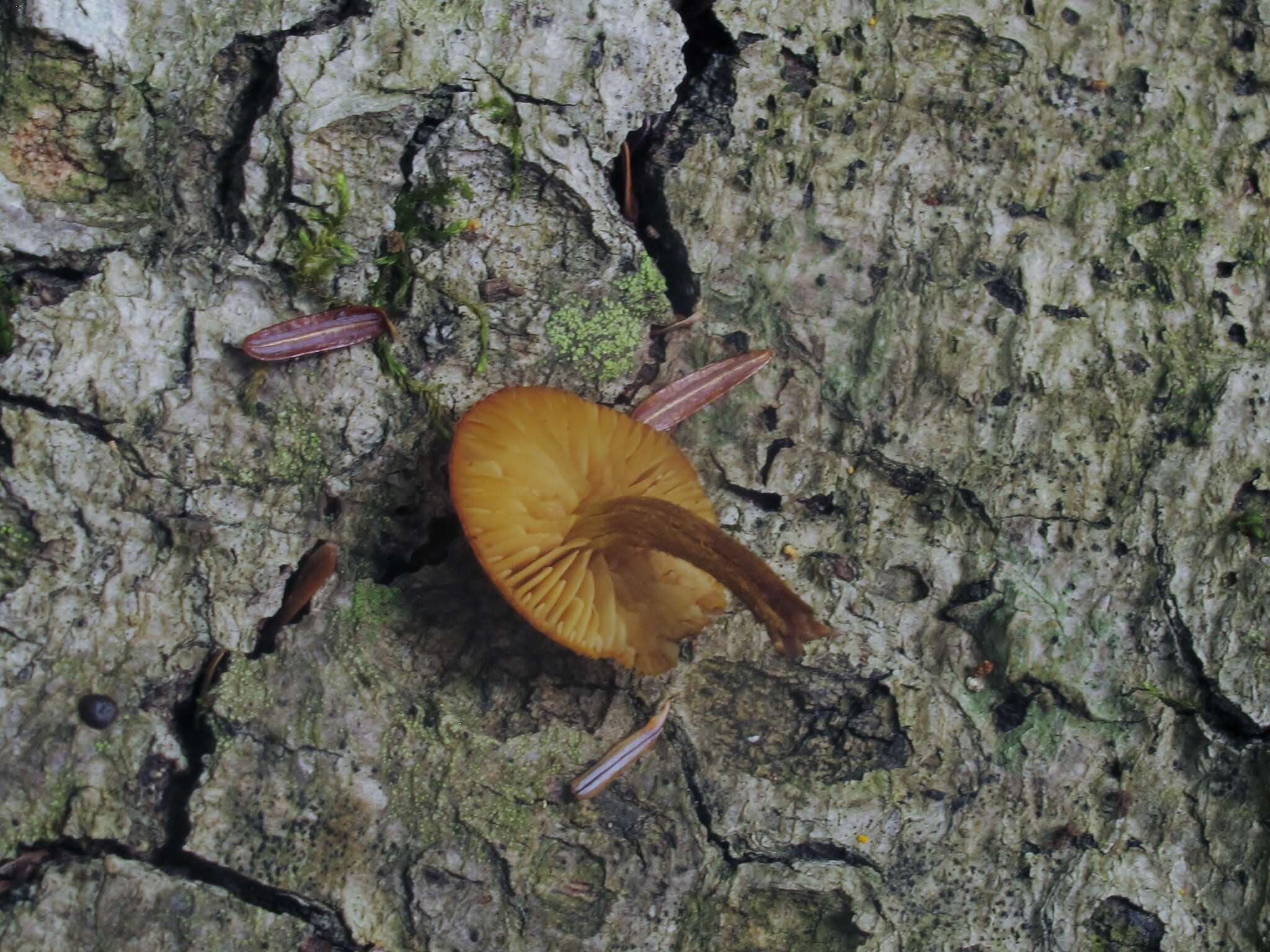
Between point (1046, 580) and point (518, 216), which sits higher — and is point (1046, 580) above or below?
below

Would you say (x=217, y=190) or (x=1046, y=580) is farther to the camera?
(x=1046, y=580)

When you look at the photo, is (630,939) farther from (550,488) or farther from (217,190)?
(217,190)

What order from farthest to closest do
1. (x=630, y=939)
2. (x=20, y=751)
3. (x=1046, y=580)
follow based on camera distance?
(x=1046, y=580), (x=630, y=939), (x=20, y=751)

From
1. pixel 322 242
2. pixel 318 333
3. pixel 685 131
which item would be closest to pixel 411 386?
pixel 318 333

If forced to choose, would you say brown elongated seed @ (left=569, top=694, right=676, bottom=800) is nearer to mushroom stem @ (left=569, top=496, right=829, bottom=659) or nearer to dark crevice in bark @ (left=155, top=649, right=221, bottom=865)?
mushroom stem @ (left=569, top=496, right=829, bottom=659)

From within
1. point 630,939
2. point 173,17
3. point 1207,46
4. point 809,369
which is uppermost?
point 1207,46

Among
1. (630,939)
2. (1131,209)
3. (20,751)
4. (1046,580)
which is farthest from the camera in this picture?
(1131,209)

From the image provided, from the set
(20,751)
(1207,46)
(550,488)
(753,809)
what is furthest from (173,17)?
(1207,46)
